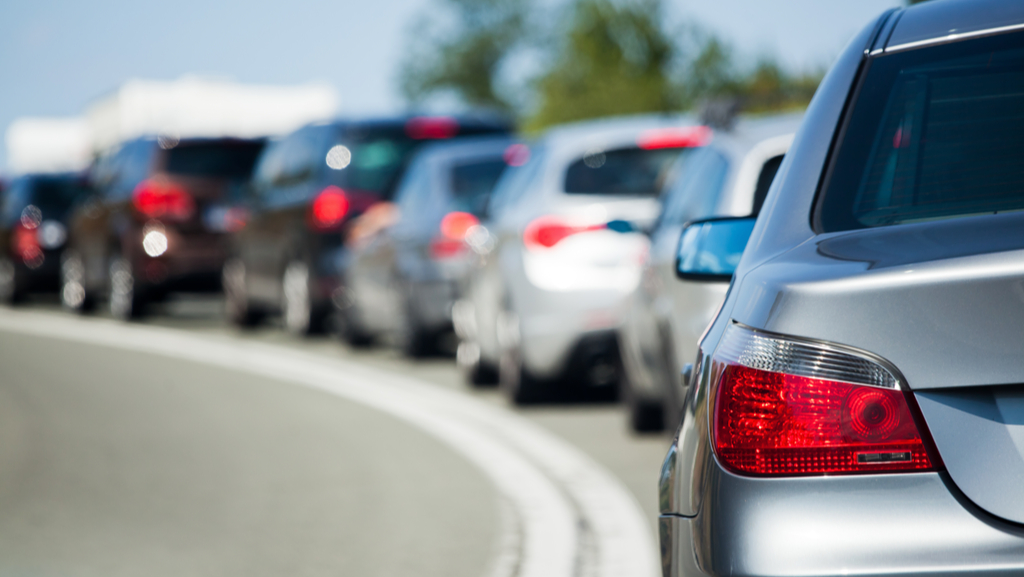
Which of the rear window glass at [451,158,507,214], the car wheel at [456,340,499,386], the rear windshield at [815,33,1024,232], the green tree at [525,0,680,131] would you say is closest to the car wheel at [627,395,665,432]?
Result: the car wheel at [456,340,499,386]

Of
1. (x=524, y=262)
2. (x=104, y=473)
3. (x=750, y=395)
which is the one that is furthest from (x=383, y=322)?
(x=750, y=395)

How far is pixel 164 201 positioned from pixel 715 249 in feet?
46.9

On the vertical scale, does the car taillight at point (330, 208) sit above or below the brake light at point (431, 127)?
A: below

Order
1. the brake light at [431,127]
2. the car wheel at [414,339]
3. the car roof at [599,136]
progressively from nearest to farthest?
the car roof at [599,136], the car wheel at [414,339], the brake light at [431,127]

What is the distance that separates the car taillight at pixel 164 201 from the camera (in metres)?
17.2

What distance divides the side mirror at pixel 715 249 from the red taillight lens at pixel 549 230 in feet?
16.8

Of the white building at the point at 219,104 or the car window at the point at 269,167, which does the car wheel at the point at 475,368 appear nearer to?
the car window at the point at 269,167

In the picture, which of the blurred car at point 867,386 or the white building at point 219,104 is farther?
the white building at point 219,104

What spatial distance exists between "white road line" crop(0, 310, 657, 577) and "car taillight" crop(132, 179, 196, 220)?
2.49m

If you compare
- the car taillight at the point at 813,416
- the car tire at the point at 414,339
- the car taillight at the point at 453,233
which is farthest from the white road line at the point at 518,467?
the car taillight at the point at 813,416

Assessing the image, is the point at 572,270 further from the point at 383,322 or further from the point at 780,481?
the point at 780,481

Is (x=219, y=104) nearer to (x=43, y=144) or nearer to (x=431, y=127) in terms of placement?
(x=43, y=144)

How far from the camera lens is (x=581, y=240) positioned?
28.8 feet

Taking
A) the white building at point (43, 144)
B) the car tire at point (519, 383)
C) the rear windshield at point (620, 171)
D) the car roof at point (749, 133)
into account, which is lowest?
the white building at point (43, 144)
